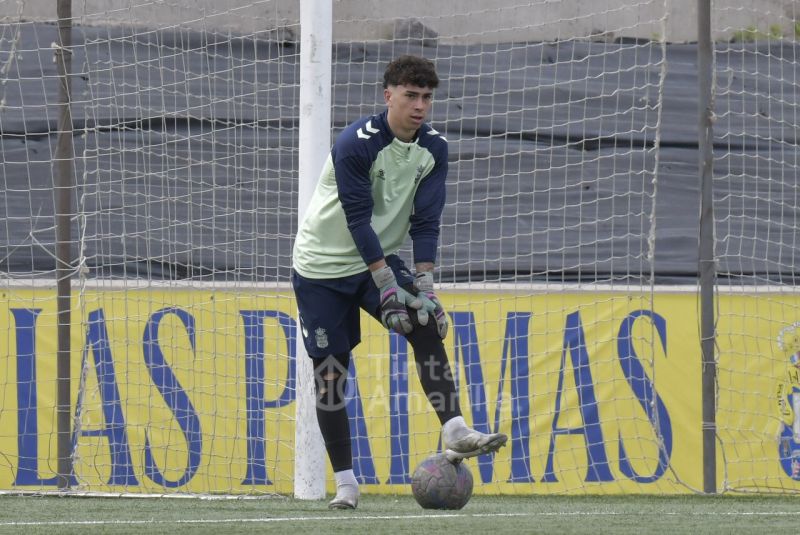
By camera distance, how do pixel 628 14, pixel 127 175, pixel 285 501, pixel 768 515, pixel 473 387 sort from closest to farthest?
1. pixel 768 515
2. pixel 285 501
3. pixel 473 387
4. pixel 127 175
5. pixel 628 14

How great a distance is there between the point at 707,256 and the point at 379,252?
2769 mm

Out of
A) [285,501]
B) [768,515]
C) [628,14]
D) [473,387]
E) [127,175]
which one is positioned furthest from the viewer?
[628,14]

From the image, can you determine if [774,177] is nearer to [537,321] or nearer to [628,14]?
[628,14]

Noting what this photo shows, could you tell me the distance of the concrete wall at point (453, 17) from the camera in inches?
301

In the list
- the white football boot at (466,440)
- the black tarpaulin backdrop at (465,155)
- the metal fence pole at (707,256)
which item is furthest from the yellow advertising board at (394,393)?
the white football boot at (466,440)

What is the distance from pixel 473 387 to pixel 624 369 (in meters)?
0.83

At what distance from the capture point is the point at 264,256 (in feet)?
24.4

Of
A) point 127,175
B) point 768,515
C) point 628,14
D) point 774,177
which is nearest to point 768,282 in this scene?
point 774,177

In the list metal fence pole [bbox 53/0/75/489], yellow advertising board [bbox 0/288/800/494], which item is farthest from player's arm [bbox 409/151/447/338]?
metal fence pole [bbox 53/0/75/489]

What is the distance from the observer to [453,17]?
8.14 meters

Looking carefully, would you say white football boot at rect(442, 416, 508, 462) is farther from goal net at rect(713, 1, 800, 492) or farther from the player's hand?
goal net at rect(713, 1, 800, 492)

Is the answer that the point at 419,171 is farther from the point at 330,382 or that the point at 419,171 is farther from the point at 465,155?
the point at 465,155

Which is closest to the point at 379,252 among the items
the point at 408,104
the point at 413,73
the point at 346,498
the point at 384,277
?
the point at 384,277

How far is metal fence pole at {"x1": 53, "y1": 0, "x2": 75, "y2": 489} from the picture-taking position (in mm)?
6805
